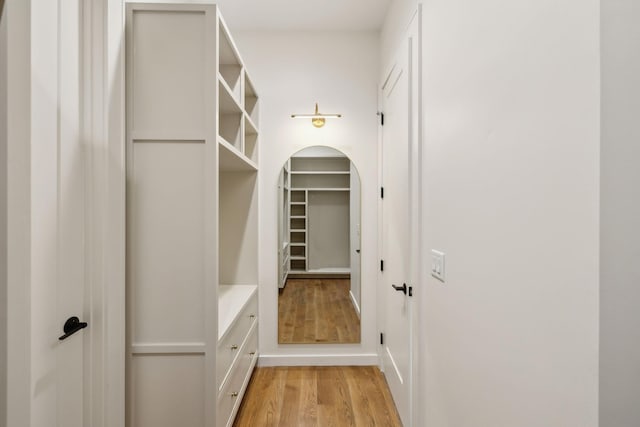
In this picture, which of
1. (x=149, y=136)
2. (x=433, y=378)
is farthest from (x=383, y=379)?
(x=149, y=136)

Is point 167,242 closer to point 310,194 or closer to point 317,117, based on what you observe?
point 310,194

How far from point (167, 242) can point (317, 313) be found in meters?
1.71

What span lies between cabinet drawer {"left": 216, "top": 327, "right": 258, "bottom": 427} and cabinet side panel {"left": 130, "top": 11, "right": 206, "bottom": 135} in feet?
4.31

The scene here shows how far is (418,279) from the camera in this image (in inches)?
64.9

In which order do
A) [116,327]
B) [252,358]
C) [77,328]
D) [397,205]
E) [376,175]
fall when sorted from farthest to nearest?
[376,175]
[252,358]
[397,205]
[116,327]
[77,328]

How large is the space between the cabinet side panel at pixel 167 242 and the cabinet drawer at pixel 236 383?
457mm

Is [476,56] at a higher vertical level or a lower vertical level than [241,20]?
lower

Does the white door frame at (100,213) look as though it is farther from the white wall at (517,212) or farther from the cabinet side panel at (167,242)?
the white wall at (517,212)

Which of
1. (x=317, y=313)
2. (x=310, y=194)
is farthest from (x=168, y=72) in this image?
(x=317, y=313)

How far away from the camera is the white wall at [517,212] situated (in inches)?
24.5

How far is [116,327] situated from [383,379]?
6.59 ft

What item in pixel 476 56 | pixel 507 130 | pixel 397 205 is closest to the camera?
pixel 507 130

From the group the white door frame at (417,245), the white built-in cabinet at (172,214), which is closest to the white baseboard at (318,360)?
the white door frame at (417,245)

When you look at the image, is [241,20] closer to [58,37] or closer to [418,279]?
[58,37]
